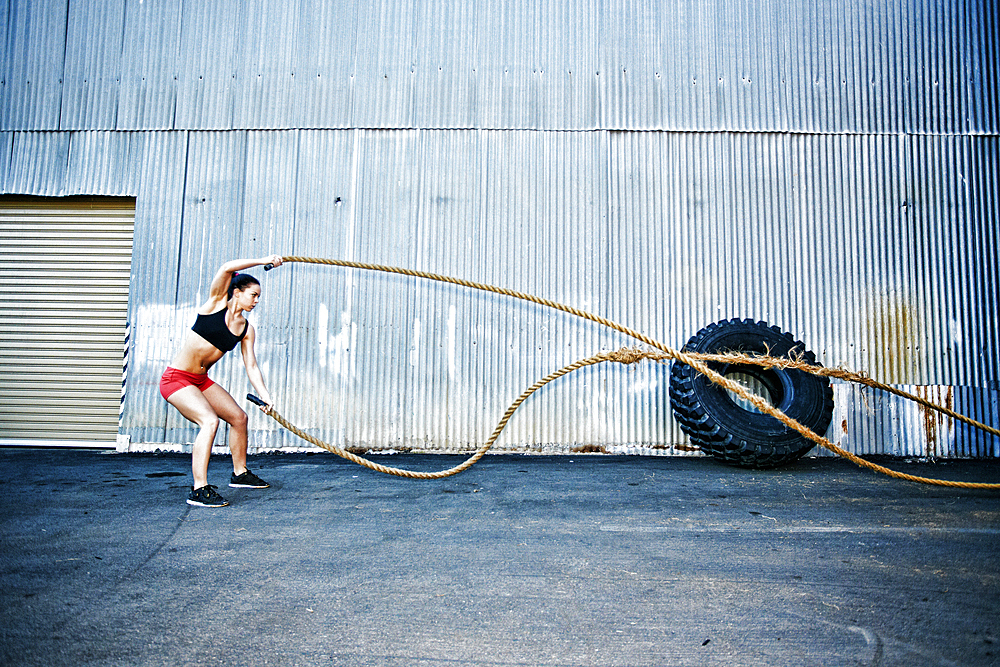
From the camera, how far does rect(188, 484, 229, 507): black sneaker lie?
138 inches

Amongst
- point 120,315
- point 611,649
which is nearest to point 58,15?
point 120,315

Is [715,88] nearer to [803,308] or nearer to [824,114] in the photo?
[824,114]

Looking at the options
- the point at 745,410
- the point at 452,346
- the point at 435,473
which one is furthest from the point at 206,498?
the point at 745,410

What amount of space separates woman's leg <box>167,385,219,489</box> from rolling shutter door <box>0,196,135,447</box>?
3.34m

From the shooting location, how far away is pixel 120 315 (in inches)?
247

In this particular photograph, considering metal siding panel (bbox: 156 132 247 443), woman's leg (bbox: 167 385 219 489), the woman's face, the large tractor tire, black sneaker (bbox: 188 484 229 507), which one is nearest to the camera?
black sneaker (bbox: 188 484 229 507)

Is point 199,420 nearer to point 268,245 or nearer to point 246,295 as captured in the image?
point 246,295

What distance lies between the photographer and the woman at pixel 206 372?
143 inches

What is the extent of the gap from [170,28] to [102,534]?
243 inches

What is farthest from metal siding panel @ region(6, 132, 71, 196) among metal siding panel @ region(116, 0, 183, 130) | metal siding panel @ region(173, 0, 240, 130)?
metal siding panel @ region(173, 0, 240, 130)

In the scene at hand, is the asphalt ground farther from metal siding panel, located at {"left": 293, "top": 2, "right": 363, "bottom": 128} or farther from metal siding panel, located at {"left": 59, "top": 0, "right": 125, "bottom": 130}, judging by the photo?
metal siding panel, located at {"left": 59, "top": 0, "right": 125, "bottom": 130}

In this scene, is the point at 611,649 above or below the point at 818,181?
below

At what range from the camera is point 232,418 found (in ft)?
13.1

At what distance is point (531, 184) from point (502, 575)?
474cm
